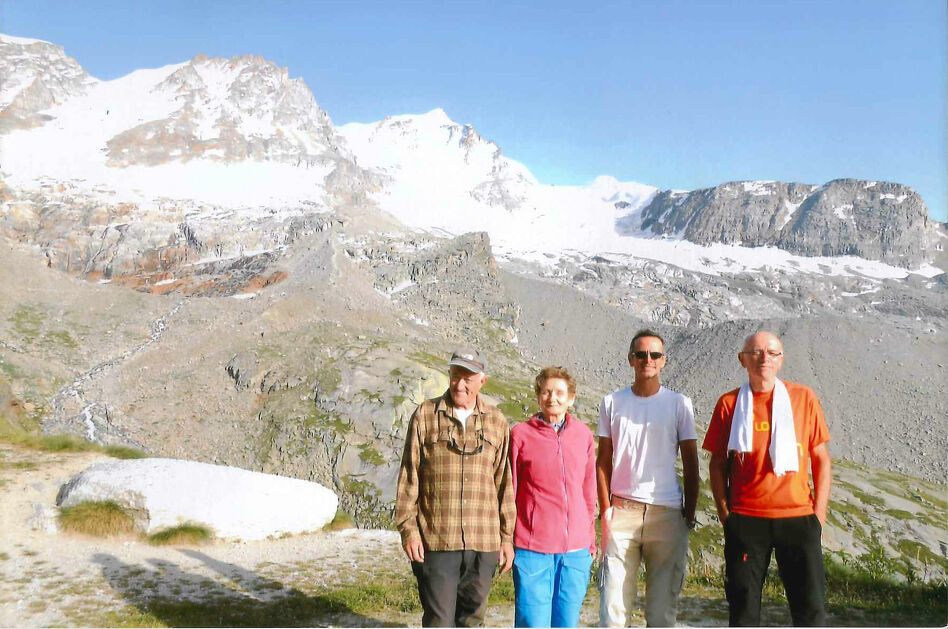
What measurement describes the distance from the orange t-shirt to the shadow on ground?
18.3 feet

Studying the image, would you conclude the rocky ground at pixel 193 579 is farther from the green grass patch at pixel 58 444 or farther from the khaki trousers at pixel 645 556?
the khaki trousers at pixel 645 556

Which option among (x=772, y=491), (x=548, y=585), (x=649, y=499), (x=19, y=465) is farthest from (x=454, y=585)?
(x=19, y=465)

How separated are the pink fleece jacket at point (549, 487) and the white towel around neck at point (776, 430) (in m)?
1.29

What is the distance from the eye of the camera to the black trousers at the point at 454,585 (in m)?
5.21

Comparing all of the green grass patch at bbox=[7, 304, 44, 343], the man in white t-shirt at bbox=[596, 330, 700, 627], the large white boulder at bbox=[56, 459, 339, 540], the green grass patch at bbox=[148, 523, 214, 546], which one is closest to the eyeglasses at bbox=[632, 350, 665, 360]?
the man in white t-shirt at bbox=[596, 330, 700, 627]

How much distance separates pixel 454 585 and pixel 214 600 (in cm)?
602

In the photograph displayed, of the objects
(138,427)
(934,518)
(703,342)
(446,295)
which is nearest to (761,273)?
(703,342)

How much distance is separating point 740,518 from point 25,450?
1804 centimetres

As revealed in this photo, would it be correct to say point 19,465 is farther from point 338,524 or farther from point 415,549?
point 415,549

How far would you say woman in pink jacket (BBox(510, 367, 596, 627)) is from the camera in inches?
212

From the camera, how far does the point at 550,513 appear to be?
540 centimetres

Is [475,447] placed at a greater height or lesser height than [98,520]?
greater

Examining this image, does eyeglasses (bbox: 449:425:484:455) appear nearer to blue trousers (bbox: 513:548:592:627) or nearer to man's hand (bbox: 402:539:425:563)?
man's hand (bbox: 402:539:425:563)

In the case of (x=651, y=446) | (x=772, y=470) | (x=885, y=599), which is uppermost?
(x=651, y=446)
